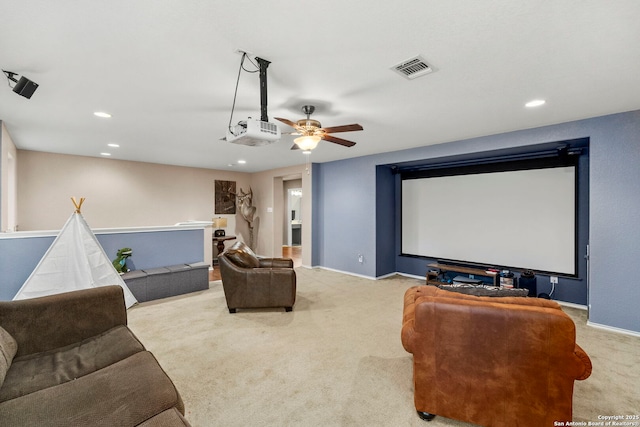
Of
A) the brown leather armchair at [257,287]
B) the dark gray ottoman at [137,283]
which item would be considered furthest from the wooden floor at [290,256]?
the brown leather armchair at [257,287]

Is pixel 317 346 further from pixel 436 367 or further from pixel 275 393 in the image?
pixel 436 367

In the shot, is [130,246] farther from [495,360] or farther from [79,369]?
[495,360]

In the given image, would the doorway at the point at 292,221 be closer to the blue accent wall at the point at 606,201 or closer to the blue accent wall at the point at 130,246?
the blue accent wall at the point at 130,246

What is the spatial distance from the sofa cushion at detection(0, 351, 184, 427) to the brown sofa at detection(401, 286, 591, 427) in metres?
1.43

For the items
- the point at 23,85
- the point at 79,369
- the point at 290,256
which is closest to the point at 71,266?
the point at 23,85

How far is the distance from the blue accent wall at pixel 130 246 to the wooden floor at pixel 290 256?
0.86m

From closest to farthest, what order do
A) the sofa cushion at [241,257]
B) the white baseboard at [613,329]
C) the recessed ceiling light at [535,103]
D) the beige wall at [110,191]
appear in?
the recessed ceiling light at [535,103] → the white baseboard at [613,329] → the sofa cushion at [241,257] → the beige wall at [110,191]

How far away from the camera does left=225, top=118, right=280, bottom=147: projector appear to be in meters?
2.21

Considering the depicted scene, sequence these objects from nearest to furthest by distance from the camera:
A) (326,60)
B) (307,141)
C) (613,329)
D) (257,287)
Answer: (326,60)
(307,141)
(613,329)
(257,287)

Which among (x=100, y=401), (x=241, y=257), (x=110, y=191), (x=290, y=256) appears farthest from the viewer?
(x=290, y=256)

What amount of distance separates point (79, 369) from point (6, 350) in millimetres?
402

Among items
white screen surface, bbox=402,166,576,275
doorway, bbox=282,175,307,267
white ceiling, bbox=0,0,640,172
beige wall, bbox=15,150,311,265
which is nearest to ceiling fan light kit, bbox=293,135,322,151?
white ceiling, bbox=0,0,640,172

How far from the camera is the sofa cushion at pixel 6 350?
1.45 metres

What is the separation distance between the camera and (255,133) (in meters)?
2.22
